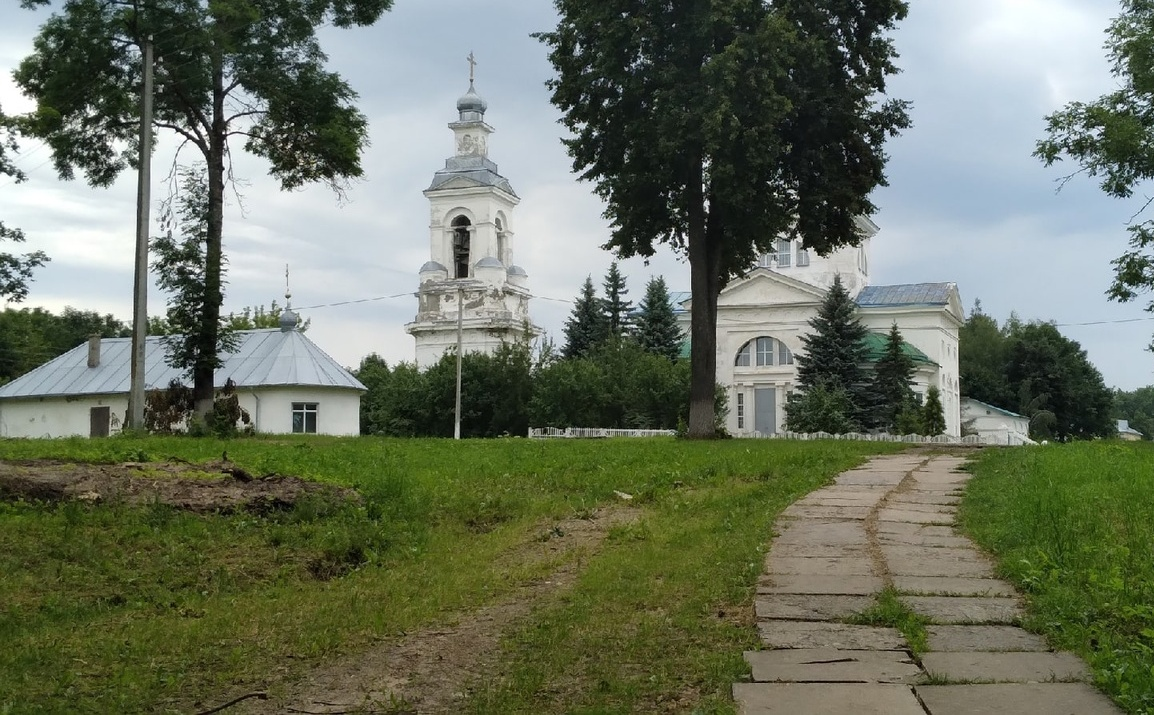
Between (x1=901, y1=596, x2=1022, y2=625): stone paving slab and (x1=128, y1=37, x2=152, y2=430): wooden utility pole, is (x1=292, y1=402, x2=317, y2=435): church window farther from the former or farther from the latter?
(x1=901, y1=596, x2=1022, y2=625): stone paving slab

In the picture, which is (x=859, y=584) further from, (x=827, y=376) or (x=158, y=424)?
(x=827, y=376)

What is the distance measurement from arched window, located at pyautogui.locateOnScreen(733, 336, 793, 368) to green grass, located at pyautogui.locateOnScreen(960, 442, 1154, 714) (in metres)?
50.3

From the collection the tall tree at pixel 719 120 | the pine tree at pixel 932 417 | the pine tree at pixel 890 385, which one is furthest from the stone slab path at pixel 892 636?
the pine tree at pixel 890 385

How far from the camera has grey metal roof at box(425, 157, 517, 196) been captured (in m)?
65.1

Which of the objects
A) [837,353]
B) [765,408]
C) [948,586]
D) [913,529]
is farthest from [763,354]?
[948,586]

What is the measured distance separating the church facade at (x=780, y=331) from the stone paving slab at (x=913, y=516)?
50856 mm

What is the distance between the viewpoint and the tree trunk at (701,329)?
2555 cm

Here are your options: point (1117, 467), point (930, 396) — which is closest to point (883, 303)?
point (930, 396)

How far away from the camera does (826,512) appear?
35.9 ft

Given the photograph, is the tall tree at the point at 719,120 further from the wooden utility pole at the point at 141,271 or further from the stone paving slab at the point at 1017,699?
the stone paving slab at the point at 1017,699

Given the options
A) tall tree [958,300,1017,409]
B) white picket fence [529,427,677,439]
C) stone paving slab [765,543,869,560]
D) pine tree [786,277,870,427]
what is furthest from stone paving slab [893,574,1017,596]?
tall tree [958,300,1017,409]

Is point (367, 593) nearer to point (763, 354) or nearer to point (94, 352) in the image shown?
point (94, 352)

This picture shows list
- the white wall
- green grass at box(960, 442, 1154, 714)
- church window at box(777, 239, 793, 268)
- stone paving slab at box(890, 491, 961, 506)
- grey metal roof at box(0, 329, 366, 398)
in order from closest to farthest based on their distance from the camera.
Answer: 1. green grass at box(960, 442, 1154, 714)
2. stone paving slab at box(890, 491, 961, 506)
3. grey metal roof at box(0, 329, 366, 398)
4. the white wall
5. church window at box(777, 239, 793, 268)

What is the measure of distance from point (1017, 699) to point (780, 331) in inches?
2350
